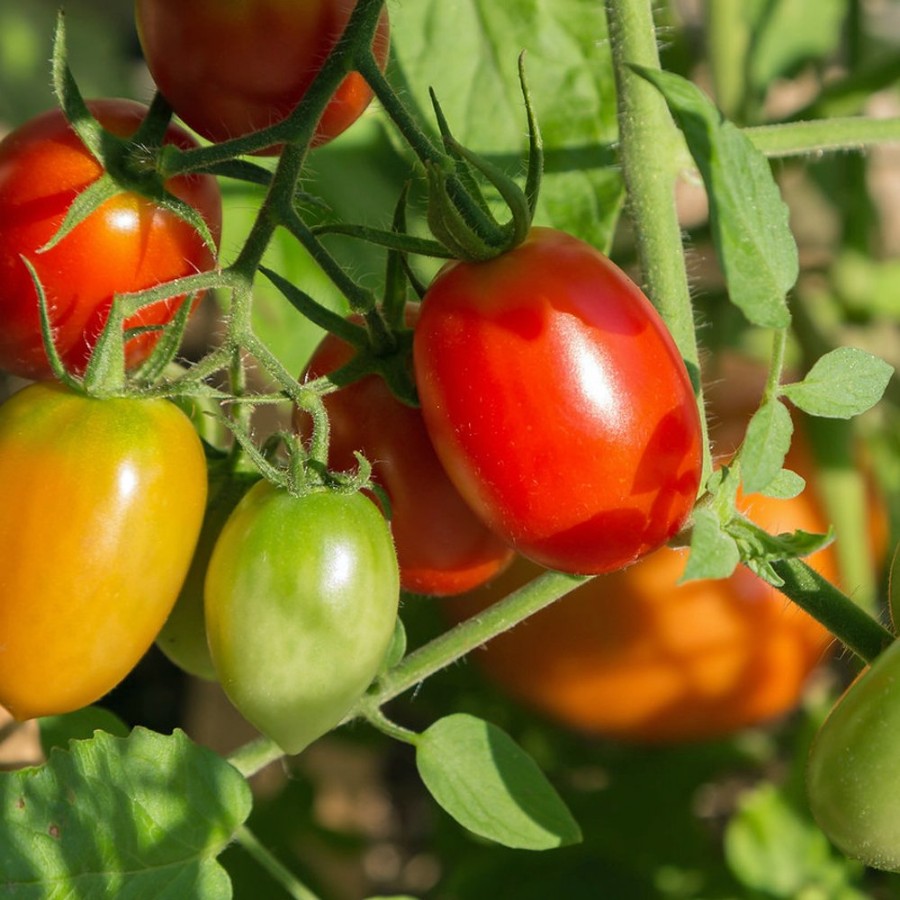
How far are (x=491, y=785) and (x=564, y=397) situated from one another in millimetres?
228

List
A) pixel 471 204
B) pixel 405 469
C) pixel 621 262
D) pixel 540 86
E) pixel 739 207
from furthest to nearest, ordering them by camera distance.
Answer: pixel 621 262
pixel 540 86
pixel 405 469
pixel 471 204
pixel 739 207

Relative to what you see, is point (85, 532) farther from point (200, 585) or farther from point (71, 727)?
point (71, 727)

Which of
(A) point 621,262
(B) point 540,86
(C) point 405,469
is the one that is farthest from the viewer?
(A) point 621,262

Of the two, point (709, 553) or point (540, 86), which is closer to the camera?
point (709, 553)

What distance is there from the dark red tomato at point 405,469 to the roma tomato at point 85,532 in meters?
0.09

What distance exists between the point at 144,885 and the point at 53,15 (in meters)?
1.15

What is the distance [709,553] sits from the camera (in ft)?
1.70

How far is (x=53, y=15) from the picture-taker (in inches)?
60.1

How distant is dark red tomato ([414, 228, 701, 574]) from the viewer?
22.8 inches

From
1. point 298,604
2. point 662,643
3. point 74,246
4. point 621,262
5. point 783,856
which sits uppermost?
point 74,246

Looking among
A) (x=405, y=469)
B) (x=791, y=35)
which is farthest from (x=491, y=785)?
(x=791, y=35)

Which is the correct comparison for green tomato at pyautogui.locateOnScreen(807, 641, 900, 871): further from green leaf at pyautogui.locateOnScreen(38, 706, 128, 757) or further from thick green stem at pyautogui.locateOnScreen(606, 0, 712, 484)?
green leaf at pyautogui.locateOnScreen(38, 706, 128, 757)

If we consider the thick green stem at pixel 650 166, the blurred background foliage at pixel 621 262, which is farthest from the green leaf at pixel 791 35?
the thick green stem at pixel 650 166

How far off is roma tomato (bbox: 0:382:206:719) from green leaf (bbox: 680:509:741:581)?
0.23 metres
